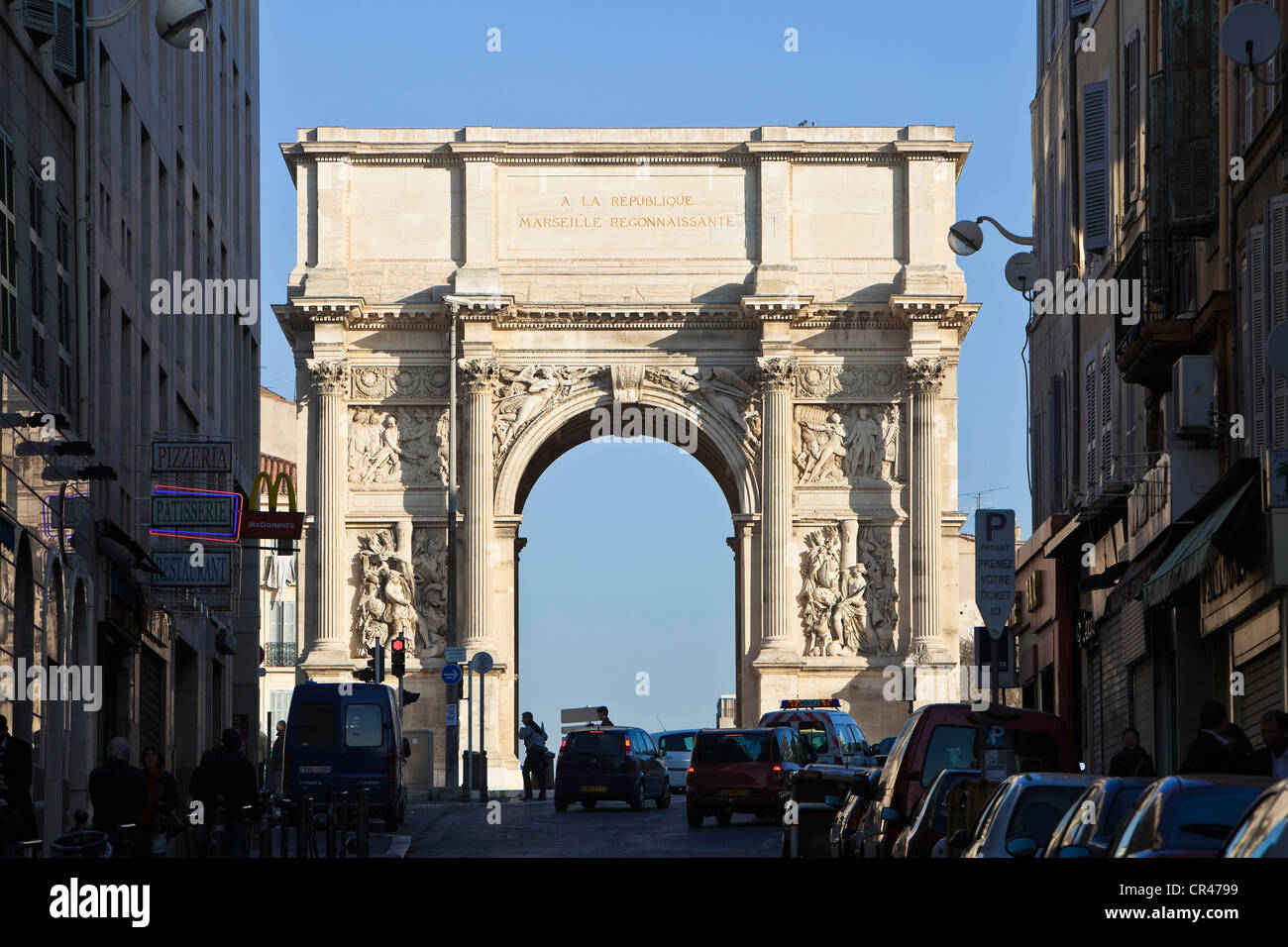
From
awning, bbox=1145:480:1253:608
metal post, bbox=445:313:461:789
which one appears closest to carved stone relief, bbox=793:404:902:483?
metal post, bbox=445:313:461:789

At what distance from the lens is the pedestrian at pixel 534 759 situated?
148ft

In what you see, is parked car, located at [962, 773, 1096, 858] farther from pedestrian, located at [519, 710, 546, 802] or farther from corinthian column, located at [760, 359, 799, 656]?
corinthian column, located at [760, 359, 799, 656]

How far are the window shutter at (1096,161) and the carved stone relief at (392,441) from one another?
992 inches

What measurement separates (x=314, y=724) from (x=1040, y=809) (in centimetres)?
2111

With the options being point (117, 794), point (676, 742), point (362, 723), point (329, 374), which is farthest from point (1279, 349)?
point (329, 374)

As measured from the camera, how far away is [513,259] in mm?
53688

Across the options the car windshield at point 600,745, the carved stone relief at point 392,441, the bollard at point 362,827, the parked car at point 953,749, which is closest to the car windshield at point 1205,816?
the parked car at point 953,749

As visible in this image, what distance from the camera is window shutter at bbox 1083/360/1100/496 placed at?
32.6 m

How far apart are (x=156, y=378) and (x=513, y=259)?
23.0 meters

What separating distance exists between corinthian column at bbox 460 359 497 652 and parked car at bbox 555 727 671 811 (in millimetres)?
14966

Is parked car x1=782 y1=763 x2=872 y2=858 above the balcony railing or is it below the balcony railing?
below

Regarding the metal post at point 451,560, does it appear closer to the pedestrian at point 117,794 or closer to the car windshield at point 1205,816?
the pedestrian at point 117,794
